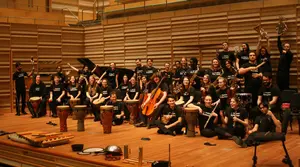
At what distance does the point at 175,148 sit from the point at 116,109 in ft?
11.2

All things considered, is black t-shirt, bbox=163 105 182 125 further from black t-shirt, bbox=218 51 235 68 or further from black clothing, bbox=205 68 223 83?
black t-shirt, bbox=218 51 235 68

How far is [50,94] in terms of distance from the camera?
11125 millimetres

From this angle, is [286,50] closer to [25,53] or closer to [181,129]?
[181,129]

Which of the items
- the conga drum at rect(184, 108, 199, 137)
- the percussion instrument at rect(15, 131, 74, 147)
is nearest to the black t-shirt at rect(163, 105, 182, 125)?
the conga drum at rect(184, 108, 199, 137)

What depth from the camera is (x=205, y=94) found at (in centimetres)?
840

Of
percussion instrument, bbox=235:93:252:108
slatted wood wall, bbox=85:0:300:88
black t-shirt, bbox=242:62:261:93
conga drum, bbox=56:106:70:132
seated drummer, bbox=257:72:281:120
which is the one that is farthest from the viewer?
slatted wood wall, bbox=85:0:300:88

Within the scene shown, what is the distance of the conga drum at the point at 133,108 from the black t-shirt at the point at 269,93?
325 centimetres

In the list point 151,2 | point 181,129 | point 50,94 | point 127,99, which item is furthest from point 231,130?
point 151,2

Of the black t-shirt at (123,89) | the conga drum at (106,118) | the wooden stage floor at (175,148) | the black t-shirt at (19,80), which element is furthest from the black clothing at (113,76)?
the conga drum at (106,118)

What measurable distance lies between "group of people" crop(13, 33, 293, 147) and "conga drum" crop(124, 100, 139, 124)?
0.37 ft

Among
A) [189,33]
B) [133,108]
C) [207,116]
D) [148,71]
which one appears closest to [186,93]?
[207,116]

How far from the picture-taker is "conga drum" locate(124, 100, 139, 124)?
9148 mm

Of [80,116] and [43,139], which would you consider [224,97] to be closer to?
[80,116]

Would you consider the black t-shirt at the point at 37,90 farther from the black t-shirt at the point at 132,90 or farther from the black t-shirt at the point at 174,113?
the black t-shirt at the point at 174,113
